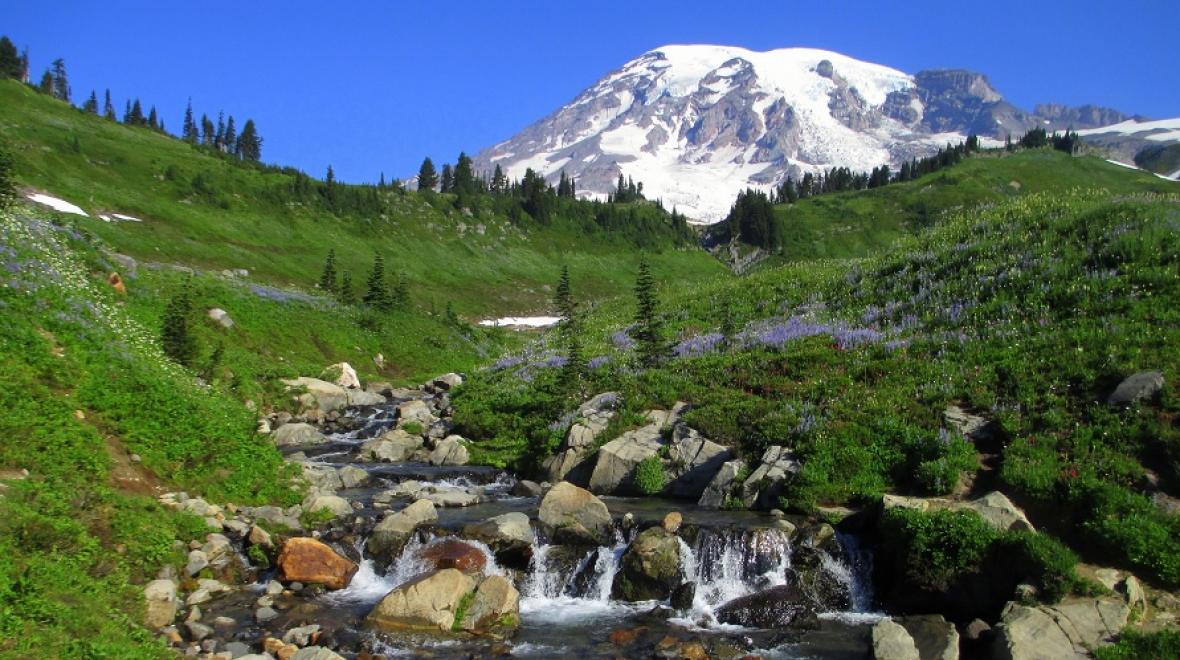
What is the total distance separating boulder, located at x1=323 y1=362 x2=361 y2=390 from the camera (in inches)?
1555

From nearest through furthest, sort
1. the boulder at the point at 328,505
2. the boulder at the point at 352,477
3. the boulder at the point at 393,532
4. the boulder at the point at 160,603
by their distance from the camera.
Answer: the boulder at the point at 160,603
the boulder at the point at 393,532
the boulder at the point at 328,505
the boulder at the point at 352,477

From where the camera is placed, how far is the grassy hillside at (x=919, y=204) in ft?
582

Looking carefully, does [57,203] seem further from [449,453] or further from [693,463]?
[693,463]

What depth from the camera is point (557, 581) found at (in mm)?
15469

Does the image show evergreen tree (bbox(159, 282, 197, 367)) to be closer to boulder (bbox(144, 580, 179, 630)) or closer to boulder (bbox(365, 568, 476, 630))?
boulder (bbox(144, 580, 179, 630))

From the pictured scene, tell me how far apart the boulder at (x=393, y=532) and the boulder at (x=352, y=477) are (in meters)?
5.47

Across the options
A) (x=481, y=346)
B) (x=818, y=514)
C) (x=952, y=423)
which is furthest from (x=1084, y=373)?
(x=481, y=346)

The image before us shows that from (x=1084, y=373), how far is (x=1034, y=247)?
422 inches

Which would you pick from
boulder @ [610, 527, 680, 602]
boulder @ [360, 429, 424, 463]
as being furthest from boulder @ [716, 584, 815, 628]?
boulder @ [360, 429, 424, 463]

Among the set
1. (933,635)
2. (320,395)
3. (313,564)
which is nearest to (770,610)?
(933,635)

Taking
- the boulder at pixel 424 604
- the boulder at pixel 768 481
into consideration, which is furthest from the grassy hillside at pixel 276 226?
the boulder at pixel 768 481

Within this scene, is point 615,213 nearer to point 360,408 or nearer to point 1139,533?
point 360,408

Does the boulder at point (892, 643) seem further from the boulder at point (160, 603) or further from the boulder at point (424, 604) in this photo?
the boulder at point (160, 603)

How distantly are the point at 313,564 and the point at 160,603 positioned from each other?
329cm
